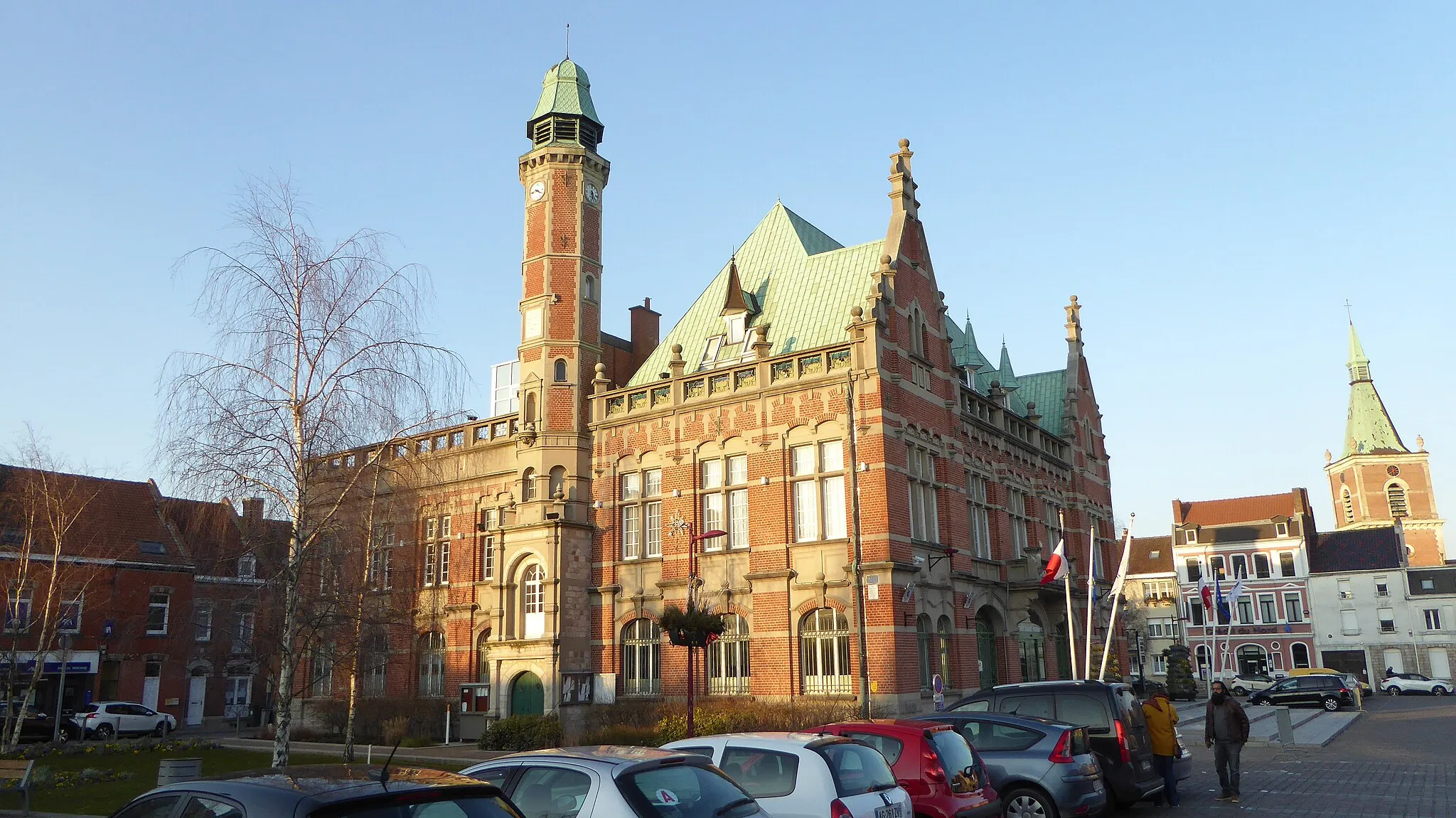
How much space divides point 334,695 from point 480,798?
1472 inches

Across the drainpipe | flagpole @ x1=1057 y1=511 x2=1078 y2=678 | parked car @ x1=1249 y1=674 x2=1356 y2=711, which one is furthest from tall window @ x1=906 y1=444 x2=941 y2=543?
parked car @ x1=1249 y1=674 x2=1356 y2=711

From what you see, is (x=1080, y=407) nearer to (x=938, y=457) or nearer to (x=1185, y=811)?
(x=938, y=457)

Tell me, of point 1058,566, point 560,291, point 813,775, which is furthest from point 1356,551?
point 813,775

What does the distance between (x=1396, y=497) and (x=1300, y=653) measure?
1443 inches

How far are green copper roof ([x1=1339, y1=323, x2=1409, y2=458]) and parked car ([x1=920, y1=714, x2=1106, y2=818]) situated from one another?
11170 centimetres

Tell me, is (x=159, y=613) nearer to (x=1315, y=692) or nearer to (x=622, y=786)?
(x=622, y=786)

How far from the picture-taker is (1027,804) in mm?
14008

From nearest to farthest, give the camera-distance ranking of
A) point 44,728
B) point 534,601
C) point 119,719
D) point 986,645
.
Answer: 1. point 986,645
2. point 534,601
3. point 44,728
4. point 119,719

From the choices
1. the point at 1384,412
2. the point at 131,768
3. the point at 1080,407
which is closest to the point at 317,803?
the point at 131,768

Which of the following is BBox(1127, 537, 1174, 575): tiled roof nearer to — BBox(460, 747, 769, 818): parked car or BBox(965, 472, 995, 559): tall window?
BBox(965, 472, 995, 559): tall window

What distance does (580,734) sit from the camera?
1238 inches

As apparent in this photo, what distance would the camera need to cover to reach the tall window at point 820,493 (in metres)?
30.3

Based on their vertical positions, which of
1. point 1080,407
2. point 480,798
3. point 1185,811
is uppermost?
point 1080,407

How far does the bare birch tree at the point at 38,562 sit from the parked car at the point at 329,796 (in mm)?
26704
